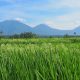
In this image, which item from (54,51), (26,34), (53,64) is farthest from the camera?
(26,34)

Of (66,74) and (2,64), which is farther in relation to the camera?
(2,64)

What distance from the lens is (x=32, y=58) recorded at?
2.85m

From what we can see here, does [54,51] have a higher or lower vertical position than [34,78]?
higher

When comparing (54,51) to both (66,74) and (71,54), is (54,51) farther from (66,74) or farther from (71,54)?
(66,74)

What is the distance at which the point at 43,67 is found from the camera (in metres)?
2.56

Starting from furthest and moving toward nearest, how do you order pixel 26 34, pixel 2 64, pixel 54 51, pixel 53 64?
1. pixel 26 34
2. pixel 54 51
3. pixel 2 64
4. pixel 53 64

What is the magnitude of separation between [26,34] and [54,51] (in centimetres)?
9153

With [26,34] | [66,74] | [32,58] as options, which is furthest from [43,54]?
[26,34]

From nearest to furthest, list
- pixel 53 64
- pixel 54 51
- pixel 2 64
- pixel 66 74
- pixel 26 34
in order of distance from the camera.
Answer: pixel 66 74 → pixel 53 64 → pixel 2 64 → pixel 54 51 → pixel 26 34

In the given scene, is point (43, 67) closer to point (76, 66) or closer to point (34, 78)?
point (34, 78)

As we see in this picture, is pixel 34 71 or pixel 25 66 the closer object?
pixel 34 71

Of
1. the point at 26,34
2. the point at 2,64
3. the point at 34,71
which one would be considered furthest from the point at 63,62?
the point at 26,34

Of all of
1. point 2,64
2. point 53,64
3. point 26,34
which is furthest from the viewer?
point 26,34

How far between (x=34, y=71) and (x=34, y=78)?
64mm
